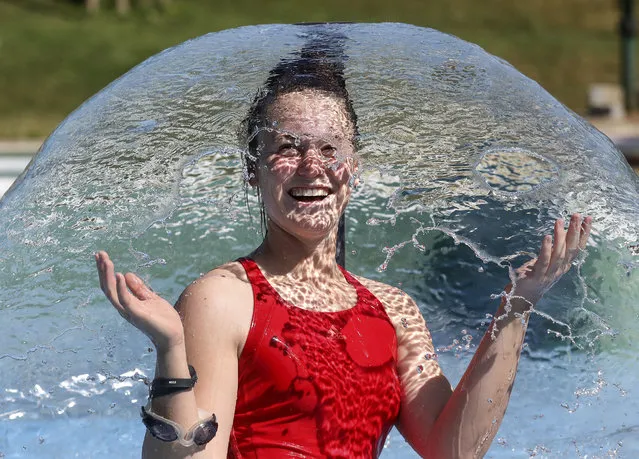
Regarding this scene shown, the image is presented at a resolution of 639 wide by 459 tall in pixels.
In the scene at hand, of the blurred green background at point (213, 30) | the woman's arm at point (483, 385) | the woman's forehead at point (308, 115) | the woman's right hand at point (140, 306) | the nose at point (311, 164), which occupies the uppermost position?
the woman's forehead at point (308, 115)

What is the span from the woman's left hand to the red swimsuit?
35 cm

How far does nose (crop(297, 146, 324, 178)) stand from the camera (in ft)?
7.44

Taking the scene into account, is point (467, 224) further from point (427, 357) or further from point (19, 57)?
point (19, 57)

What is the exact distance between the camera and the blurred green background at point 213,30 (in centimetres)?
1512

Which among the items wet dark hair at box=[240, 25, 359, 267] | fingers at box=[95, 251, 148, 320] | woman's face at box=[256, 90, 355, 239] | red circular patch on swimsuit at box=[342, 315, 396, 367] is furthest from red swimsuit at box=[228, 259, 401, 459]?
fingers at box=[95, 251, 148, 320]

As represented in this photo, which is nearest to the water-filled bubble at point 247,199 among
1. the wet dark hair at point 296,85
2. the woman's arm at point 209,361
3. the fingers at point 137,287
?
the wet dark hair at point 296,85

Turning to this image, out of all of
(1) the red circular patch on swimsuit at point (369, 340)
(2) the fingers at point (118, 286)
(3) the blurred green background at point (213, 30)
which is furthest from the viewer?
(3) the blurred green background at point (213, 30)

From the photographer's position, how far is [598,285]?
3.25m

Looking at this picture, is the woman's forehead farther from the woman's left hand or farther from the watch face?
the watch face

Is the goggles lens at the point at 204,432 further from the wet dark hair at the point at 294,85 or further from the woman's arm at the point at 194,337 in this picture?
the wet dark hair at the point at 294,85

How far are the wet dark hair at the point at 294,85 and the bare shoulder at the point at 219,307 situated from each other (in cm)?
29

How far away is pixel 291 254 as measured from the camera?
7.80ft

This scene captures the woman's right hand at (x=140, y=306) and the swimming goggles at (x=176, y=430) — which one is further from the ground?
the woman's right hand at (x=140, y=306)

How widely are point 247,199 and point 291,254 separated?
74 cm
